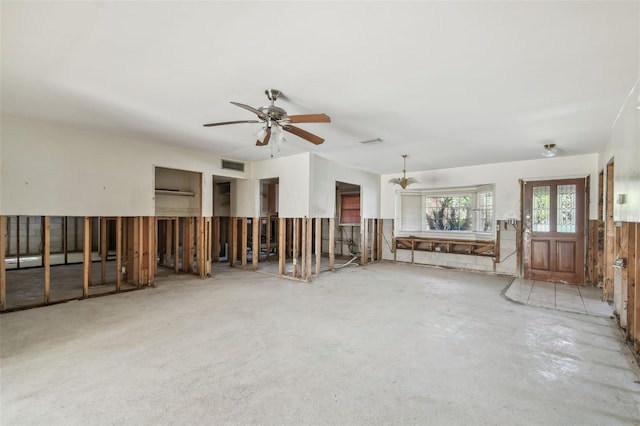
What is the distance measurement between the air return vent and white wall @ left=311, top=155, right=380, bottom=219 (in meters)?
1.96

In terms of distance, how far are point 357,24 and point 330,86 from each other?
34.9 inches

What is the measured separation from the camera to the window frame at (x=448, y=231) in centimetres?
685

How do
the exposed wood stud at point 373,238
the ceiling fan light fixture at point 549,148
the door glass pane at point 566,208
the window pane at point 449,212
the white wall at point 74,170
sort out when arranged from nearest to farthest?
the white wall at point 74,170
the ceiling fan light fixture at point 549,148
the door glass pane at point 566,208
the window pane at point 449,212
the exposed wood stud at point 373,238

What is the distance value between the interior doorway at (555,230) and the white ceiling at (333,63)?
2.27 meters

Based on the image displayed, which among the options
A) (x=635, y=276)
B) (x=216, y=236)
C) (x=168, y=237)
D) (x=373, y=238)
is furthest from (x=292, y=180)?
(x=635, y=276)

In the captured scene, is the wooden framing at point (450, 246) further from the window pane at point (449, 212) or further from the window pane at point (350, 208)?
the window pane at point (350, 208)

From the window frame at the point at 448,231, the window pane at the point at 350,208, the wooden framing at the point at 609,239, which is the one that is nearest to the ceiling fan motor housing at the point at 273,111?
the wooden framing at the point at 609,239

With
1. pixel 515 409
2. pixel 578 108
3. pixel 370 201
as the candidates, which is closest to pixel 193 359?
pixel 515 409

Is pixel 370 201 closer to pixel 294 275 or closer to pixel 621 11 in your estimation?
pixel 294 275

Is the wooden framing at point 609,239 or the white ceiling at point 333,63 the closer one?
the white ceiling at point 333,63

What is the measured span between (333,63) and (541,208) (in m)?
6.06

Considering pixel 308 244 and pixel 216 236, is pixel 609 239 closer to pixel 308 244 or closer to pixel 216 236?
pixel 308 244

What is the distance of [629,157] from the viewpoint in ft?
9.28

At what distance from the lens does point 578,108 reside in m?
3.20
